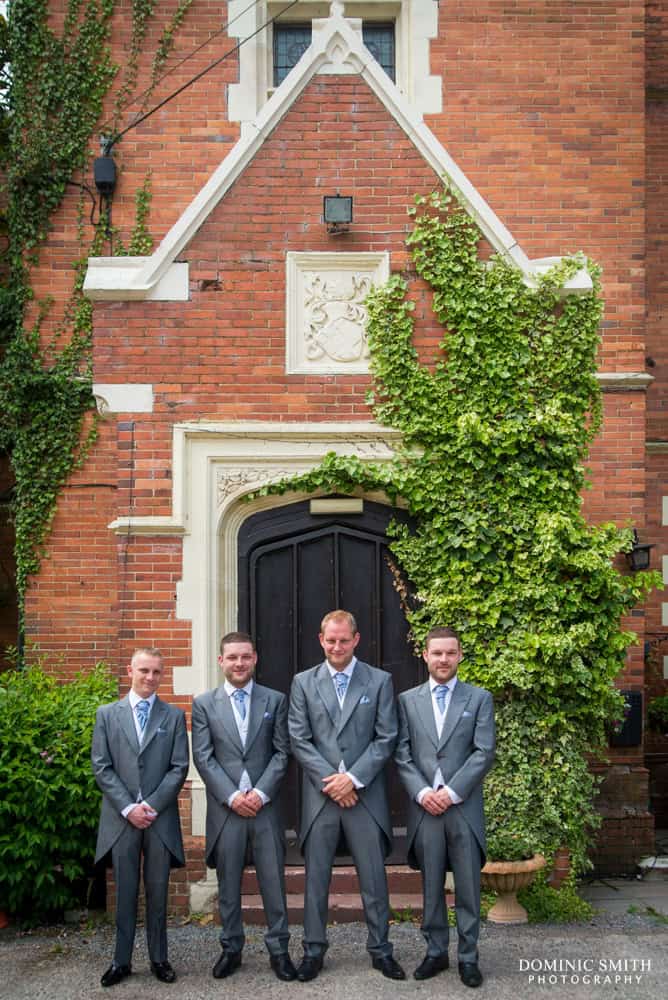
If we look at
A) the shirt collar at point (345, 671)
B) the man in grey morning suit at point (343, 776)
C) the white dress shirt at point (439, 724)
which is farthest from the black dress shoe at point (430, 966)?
the shirt collar at point (345, 671)

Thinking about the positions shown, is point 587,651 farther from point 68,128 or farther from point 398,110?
point 68,128

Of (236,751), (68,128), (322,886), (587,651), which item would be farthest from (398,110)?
(322,886)

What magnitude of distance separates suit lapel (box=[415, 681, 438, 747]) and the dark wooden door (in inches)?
69.7

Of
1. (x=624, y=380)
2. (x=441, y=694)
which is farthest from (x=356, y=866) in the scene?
(x=624, y=380)

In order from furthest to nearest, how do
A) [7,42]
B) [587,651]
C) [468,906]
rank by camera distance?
[7,42] < [587,651] < [468,906]

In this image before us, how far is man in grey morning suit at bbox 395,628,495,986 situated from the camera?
5891mm

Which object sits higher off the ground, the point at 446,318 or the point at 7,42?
the point at 7,42

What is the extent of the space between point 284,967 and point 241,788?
100 cm

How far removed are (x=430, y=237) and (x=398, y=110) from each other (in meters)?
1.02

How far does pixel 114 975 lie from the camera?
19.5ft

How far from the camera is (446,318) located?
7.89 m

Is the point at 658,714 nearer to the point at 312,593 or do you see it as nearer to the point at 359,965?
the point at 312,593

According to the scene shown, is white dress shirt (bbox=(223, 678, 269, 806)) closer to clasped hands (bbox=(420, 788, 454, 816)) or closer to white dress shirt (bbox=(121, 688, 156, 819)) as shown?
white dress shirt (bbox=(121, 688, 156, 819))

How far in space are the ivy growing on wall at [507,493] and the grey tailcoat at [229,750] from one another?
1.98 meters
